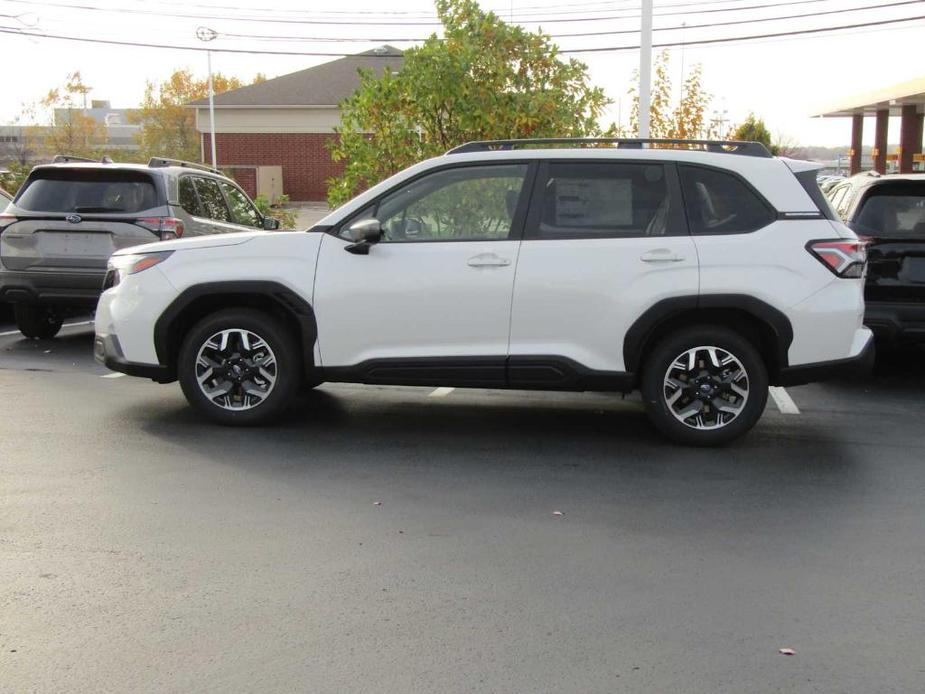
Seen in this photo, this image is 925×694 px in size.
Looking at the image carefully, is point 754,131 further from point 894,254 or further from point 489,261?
point 489,261

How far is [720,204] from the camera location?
7242mm

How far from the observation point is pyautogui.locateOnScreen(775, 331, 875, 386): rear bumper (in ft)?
23.4

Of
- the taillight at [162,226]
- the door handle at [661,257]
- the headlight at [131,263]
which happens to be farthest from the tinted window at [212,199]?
the door handle at [661,257]

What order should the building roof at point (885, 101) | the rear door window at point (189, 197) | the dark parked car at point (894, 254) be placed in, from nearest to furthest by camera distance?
the dark parked car at point (894, 254)
the rear door window at point (189, 197)
the building roof at point (885, 101)

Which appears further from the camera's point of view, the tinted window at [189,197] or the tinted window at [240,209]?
the tinted window at [240,209]

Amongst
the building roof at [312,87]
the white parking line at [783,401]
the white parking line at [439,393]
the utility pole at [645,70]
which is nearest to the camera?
the white parking line at [783,401]

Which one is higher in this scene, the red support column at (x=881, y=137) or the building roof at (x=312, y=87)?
the building roof at (x=312, y=87)

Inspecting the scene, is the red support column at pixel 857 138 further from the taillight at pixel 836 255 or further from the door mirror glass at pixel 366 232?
the door mirror glass at pixel 366 232

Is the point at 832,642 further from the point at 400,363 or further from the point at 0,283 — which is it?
the point at 0,283

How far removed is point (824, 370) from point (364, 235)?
10.1ft

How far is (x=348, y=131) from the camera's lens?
42.1ft

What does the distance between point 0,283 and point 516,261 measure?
6.04 metres

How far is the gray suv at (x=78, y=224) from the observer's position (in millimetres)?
10531

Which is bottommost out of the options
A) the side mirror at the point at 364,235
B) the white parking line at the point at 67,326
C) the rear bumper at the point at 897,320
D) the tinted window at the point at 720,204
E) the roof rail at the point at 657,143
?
the white parking line at the point at 67,326
